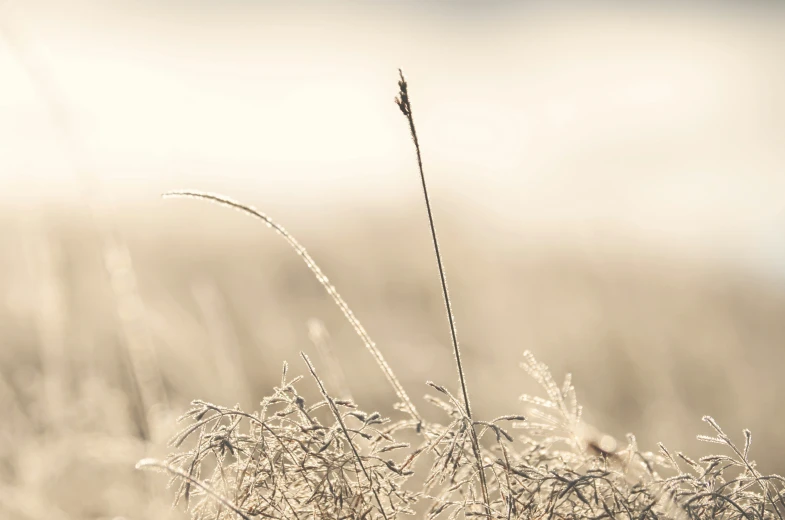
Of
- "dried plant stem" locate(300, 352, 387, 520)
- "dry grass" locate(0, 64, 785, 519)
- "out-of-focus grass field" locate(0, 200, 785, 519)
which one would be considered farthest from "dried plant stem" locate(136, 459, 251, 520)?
"out-of-focus grass field" locate(0, 200, 785, 519)

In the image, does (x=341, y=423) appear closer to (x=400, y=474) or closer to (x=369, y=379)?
(x=400, y=474)

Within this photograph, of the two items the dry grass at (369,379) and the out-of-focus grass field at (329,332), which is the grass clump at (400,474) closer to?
the dry grass at (369,379)

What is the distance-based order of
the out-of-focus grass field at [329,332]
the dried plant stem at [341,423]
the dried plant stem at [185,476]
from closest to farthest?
the dried plant stem at [185,476] → the dried plant stem at [341,423] → the out-of-focus grass field at [329,332]

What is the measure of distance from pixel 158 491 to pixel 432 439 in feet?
4.66

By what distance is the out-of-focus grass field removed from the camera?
3.21 metres

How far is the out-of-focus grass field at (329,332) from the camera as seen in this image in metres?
3.21

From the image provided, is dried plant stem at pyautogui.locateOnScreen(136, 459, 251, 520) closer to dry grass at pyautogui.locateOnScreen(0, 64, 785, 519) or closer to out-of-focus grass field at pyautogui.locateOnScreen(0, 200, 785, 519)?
dry grass at pyautogui.locateOnScreen(0, 64, 785, 519)

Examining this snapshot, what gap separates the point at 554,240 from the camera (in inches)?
437

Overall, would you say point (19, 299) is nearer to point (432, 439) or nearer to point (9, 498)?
point (9, 498)

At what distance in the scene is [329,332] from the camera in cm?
677

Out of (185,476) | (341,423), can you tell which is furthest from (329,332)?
(185,476)

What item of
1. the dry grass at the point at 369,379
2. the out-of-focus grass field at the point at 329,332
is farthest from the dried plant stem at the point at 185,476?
the out-of-focus grass field at the point at 329,332

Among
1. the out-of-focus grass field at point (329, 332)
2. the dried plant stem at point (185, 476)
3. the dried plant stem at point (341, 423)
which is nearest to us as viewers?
the dried plant stem at point (185, 476)

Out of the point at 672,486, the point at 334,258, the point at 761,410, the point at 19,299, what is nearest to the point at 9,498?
the point at 672,486
